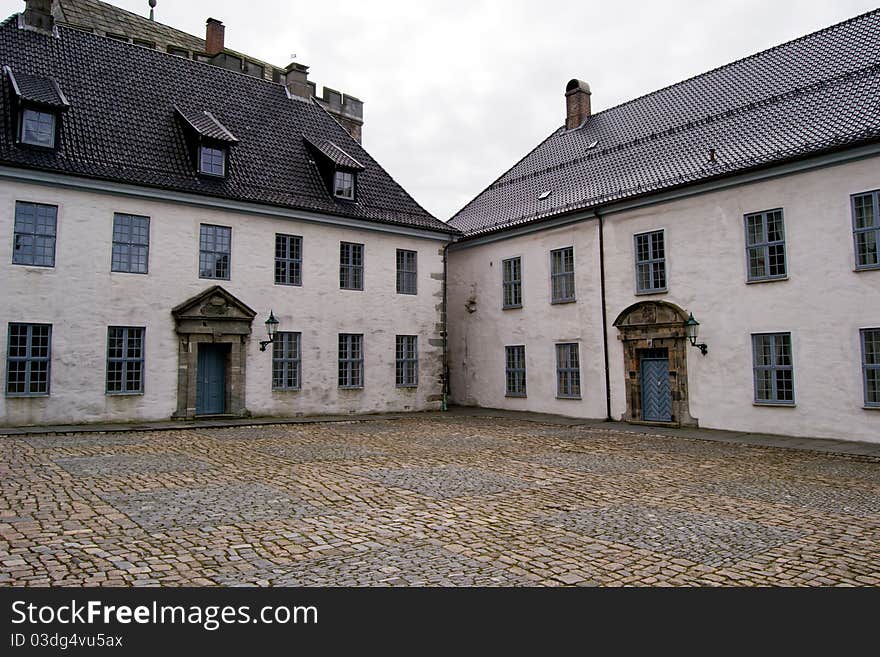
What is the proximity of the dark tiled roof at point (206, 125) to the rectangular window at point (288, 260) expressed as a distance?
3.32 meters

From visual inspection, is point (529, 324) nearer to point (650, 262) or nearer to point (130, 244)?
point (650, 262)

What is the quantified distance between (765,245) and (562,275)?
22.3 ft

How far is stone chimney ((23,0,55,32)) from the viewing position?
20719 millimetres

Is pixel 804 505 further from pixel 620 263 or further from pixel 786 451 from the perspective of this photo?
pixel 620 263

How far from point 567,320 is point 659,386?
12.7ft

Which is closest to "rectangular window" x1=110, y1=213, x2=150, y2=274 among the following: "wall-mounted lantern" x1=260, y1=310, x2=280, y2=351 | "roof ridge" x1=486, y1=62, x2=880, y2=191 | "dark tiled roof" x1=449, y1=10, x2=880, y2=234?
"wall-mounted lantern" x1=260, y1=310, x2=280, y2=351

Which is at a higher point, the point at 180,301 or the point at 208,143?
the point at 208,143

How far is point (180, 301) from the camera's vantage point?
63.8ft

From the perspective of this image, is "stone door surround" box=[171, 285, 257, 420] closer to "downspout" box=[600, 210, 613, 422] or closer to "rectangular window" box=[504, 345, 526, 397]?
"rectangular window" box=[504, 345, 526, 397]

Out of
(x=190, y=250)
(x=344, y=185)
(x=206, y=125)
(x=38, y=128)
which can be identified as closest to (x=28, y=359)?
(x=190, y=250)

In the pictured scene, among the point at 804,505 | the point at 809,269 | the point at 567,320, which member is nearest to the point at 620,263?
the point at 567,320

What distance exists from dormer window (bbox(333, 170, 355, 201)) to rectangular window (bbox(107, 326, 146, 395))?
8.02 meters

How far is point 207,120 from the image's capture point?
847 inches

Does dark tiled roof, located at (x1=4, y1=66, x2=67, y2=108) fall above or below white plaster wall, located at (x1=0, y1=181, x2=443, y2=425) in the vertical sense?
above
